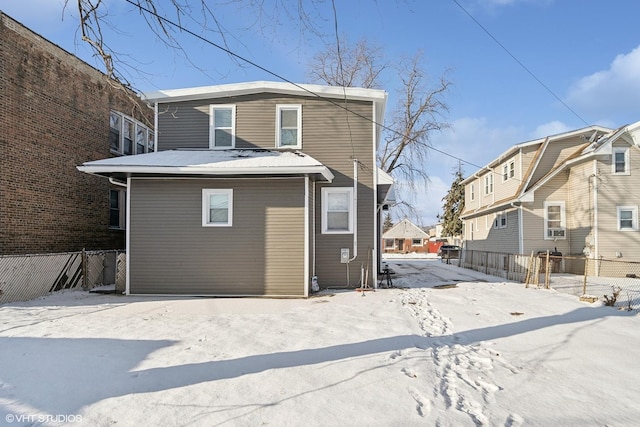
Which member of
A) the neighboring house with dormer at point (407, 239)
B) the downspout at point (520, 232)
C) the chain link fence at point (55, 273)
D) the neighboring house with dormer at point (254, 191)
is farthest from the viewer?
the neighboring house with dormer at point (407, 239)

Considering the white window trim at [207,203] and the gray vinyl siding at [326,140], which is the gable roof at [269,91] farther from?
the white window trim at [207,203]

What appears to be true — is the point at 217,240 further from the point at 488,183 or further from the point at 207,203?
the point at 488,183

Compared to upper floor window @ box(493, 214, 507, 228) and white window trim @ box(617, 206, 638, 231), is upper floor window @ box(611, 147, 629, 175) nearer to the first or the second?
white window trim @ box(617, 206, 638, 231)

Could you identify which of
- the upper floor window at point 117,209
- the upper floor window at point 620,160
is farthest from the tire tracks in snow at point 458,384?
the upper floor window at point 620,160

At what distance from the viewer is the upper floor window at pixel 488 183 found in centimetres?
2255

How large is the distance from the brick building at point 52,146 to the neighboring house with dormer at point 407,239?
42.4 meters

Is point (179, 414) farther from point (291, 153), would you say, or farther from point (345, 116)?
point (345, 116)

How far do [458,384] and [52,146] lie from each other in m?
12.9

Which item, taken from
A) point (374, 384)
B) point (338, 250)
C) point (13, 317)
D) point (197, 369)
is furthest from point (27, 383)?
point (338, 250)

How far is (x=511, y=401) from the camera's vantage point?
389 centimetres

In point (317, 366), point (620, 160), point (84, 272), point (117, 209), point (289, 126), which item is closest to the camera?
point (317, 366)

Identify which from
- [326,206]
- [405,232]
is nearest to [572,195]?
[326,206]

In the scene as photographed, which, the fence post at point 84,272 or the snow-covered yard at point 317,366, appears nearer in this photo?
the snow-covered yard at point 317,366

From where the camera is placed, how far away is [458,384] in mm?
4309
